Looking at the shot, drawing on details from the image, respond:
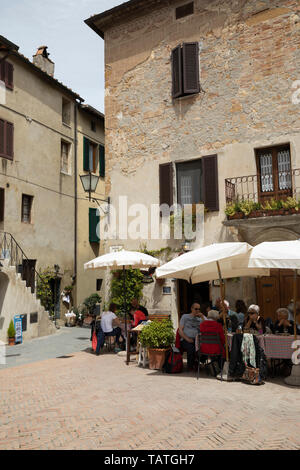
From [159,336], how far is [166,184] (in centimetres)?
617

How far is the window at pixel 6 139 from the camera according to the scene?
15469 millimetres

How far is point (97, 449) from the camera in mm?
4270

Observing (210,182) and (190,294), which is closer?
(210,182)

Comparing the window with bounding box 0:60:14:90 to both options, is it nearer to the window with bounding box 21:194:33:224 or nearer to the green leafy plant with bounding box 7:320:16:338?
the window with bounding box 21:194:33:224

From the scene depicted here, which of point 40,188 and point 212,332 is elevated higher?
point 40,188

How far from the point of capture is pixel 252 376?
6949 millimetres

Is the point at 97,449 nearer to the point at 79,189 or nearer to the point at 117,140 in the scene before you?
the point at 117,140

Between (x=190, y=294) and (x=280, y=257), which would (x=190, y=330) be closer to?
(x=280, y=257)

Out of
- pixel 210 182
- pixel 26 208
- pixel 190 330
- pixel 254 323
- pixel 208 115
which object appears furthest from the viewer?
pixel 26 208

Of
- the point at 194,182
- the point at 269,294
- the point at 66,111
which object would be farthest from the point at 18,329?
the point at 66,111

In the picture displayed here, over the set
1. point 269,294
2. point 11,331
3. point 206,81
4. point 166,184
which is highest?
point 206,81

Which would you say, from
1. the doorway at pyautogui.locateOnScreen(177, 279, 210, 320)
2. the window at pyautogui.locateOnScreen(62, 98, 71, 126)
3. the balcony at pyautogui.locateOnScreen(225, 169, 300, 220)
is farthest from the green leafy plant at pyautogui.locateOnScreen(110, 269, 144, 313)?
the window at pyautogui.locateOnScreen(62, 98, 71, 126)

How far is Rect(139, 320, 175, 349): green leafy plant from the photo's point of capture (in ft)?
27.3

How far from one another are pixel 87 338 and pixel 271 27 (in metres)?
11.4
